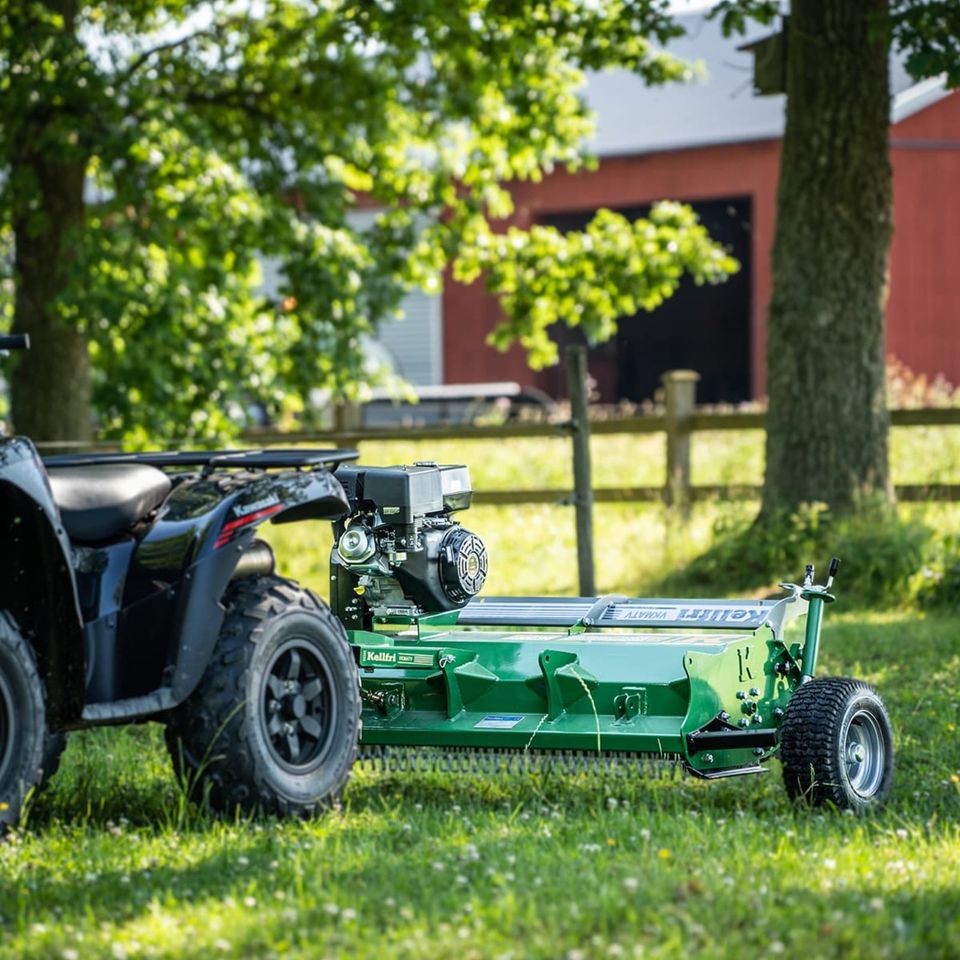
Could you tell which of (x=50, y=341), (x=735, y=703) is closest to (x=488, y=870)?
(x=735, y=703)

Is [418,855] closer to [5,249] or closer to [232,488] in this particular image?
[232,488]

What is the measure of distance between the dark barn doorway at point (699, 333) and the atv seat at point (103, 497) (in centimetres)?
2114

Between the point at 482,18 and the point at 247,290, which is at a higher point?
the point at 482,18

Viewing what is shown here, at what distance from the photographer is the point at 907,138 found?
23.1 meters

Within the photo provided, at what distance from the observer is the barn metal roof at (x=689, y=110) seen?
24438 millimetres

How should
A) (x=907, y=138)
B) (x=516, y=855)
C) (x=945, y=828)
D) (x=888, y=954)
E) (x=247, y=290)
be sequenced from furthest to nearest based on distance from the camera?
1. (x=907, y=138)
2. (x=247, y=290)
3. (x=945, y=828)
4. (x=516, y=855)
5. (x=888, y=954)

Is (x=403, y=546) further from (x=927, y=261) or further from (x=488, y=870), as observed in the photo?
(x=927, y=261)

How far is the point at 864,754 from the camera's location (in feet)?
18.3

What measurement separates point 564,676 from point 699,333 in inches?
878

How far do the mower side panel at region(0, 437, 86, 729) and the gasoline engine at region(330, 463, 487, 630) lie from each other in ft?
4.58

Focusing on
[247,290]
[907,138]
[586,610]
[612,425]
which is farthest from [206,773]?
[907,138]

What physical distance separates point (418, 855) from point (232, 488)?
1324mm

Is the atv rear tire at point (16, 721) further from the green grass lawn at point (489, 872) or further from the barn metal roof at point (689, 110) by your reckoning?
the barn metal roof at point (689, 110)

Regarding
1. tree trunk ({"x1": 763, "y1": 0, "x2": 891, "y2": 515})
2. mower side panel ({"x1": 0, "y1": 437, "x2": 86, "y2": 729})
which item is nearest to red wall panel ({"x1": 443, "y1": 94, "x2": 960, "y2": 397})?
tree trunk ({"x1": 763, "y1": 0, "x2": 891, "y2": 515})
